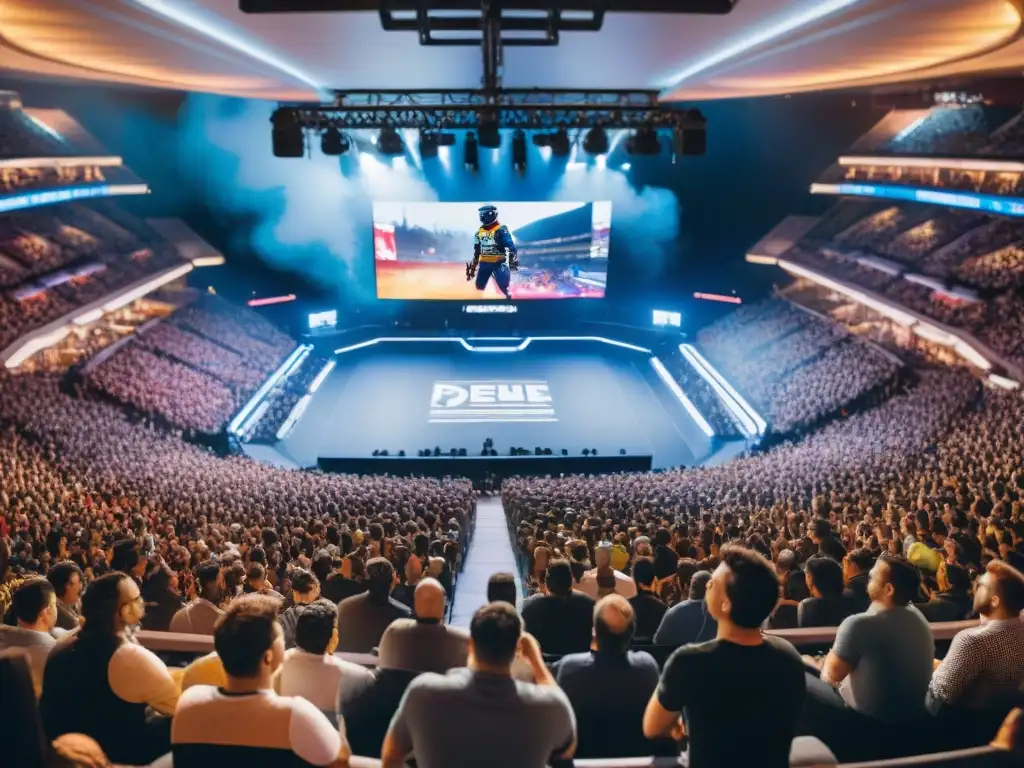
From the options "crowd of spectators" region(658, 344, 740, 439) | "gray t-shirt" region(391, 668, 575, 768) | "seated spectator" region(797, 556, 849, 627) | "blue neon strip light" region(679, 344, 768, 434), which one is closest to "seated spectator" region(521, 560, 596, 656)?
"seated spectator" region(797, 556, 849, 627)

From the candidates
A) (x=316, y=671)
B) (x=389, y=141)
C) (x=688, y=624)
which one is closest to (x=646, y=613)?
(x=688, y=624)

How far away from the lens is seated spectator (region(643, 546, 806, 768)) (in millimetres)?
3281

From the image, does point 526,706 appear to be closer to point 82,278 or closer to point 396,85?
point 396,85

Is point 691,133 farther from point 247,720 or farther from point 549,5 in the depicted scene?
point 247,720

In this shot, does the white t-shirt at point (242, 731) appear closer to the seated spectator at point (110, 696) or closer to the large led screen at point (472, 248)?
the seated spectator at point (110, 696)

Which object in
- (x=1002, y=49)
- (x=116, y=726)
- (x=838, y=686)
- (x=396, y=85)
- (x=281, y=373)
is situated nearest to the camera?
(x=116, y=726)

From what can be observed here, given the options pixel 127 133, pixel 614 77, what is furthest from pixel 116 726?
pixel 127 133

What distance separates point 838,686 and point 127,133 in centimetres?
3521

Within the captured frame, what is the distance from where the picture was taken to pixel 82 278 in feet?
101

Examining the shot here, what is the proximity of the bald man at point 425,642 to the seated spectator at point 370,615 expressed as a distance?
5.30ft

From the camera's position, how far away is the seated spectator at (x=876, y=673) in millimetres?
4219

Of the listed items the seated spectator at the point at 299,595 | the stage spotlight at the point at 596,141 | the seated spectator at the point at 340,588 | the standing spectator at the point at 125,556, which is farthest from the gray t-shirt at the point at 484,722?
the stage spotlight at the point at 596,141

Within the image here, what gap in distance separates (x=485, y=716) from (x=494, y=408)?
87.0 feet

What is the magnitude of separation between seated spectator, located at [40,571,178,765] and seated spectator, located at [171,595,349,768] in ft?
2.32
